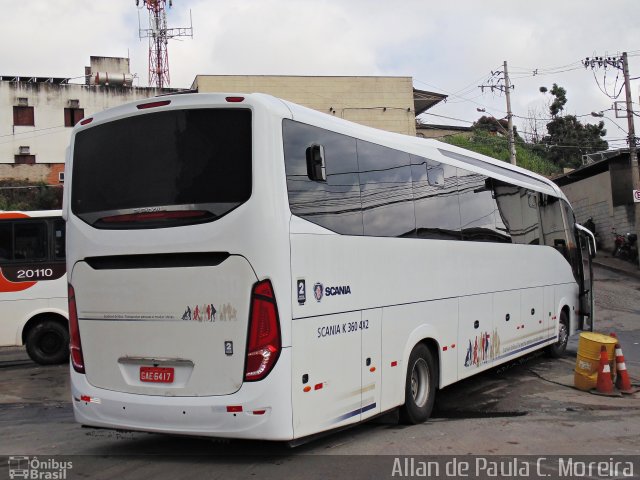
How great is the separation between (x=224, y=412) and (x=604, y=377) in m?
6.48

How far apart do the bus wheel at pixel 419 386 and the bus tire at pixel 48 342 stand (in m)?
8.27

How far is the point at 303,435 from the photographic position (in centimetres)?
567

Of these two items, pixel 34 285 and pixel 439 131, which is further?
pixel 439 131

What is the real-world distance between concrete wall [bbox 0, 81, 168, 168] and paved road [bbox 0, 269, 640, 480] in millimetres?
34211

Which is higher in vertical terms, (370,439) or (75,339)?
(75,339)

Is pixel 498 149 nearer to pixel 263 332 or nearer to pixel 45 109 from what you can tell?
pixel 45 109

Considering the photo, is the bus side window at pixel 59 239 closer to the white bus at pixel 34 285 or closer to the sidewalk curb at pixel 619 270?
the white bus at pixel 34 285

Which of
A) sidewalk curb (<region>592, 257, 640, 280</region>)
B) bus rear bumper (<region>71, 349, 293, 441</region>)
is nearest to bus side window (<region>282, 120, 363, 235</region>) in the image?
bus rear bumper (<region>71, 349, 293, 441</region>)

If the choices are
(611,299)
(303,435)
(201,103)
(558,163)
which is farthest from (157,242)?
(558,163)

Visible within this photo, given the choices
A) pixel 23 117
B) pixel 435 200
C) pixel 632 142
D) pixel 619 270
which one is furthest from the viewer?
pixel 23 117

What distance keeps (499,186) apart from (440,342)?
11.8 feet

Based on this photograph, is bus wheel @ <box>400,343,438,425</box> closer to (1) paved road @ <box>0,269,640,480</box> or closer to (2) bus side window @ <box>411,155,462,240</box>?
(1) paved road @ <box>0,269,640,480</box>

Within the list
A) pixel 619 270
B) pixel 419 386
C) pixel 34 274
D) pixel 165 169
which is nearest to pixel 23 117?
pixel 34 274

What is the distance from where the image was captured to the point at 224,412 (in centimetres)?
555
